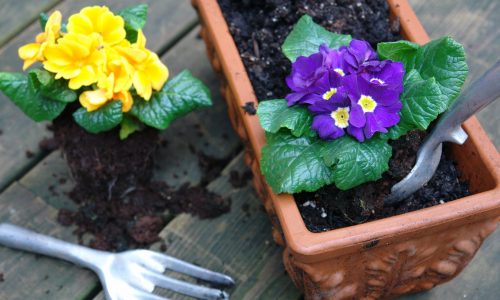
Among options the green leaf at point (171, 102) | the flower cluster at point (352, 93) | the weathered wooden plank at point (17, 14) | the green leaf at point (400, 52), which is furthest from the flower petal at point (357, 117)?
the weathered wooden plank at point (17, 14)

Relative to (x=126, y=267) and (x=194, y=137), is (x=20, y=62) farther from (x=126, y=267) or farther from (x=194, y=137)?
(x=126, y=267)

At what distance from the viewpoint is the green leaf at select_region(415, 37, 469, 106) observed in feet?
2.99

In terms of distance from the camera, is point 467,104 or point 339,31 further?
point 339,31

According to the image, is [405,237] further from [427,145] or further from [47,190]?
[47,190]

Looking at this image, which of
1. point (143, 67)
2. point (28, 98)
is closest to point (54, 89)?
point (28, 98)

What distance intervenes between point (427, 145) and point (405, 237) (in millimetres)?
140

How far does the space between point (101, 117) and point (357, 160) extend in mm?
460

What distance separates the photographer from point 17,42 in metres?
1.42

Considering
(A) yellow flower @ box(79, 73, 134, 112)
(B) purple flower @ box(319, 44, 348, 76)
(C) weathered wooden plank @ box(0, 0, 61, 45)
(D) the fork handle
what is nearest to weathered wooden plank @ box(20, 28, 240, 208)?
(D) the fork handle

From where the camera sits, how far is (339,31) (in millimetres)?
1131

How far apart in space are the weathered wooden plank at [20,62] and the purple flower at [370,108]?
0.62m

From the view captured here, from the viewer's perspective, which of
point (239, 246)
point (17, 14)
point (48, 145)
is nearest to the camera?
point (239, 246)

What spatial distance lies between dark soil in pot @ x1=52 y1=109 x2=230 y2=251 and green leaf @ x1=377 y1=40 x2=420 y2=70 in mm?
440

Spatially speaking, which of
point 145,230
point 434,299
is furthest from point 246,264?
point 434,299
